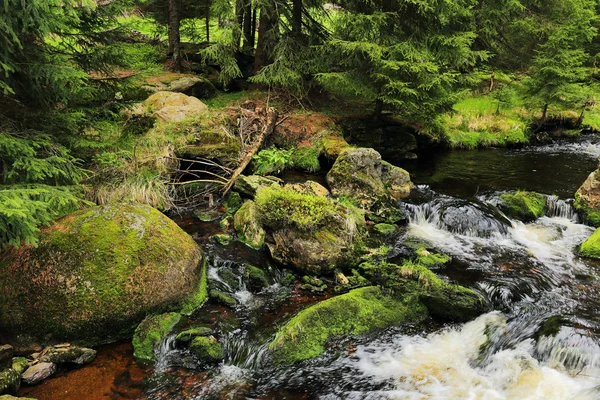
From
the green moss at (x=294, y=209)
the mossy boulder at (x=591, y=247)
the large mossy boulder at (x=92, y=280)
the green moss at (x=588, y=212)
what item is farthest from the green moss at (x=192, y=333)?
the green moss at (x=588, y=212)

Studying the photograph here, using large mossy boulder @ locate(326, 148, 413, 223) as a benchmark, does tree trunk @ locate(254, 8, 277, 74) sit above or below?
above

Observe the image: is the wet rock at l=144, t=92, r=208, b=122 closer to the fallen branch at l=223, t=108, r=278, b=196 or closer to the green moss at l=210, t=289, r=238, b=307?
the fallen branch at l=223, t=108, r=278, b=196

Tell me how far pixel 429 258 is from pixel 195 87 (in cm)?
1242

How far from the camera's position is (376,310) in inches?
265

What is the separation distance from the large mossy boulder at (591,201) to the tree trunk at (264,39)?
491 inches

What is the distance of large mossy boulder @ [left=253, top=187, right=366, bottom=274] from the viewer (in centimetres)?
795

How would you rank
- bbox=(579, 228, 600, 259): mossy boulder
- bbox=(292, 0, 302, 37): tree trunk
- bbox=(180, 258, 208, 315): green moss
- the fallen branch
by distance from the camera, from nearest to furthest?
bbox=(180, 258, 208, 315): green moss, bbox=(579, 228, 600, 259): mossy boulder, the fallen branch, bbox=(292, 0, 302, 37): tree trunk

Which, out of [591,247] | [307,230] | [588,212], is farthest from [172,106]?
[588,212]

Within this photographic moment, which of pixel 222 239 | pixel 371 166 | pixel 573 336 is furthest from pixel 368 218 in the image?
pixel 573 336

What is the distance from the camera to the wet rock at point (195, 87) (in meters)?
16.1

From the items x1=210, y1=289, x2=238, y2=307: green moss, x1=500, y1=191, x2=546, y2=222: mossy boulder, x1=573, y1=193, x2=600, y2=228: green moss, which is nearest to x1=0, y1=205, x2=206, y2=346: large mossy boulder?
x1=210, y1=289, x2=238, y2=307: green moss

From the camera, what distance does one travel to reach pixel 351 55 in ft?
45.5

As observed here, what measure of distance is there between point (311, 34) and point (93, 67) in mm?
10950

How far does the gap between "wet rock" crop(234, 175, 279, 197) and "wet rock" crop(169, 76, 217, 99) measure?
7260 mm
